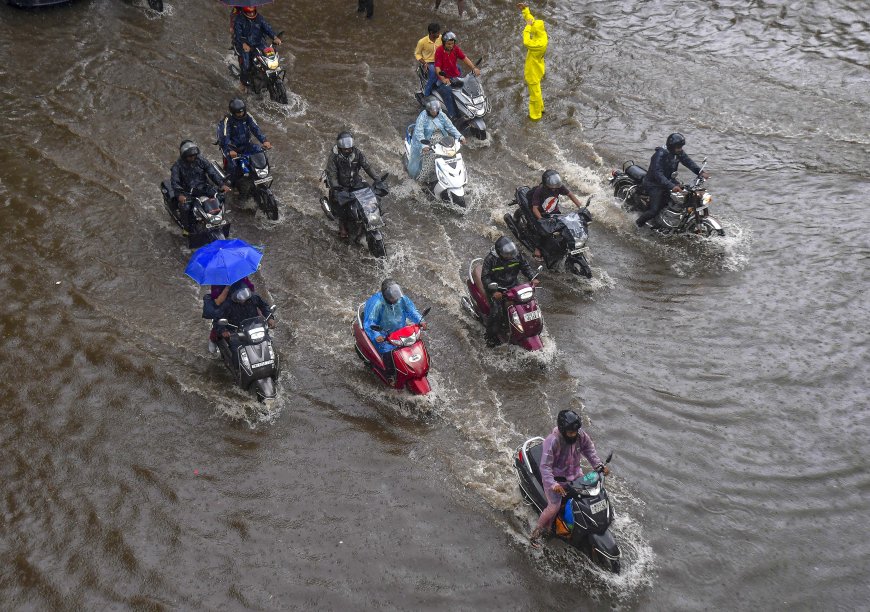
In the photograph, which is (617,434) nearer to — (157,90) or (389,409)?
(389,409)

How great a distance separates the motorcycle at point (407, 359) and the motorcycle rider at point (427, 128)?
5007 millimetres

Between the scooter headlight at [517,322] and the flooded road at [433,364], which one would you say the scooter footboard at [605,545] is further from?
the scooter headlight at [517,322]

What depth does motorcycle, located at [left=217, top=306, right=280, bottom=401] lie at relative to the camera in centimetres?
854

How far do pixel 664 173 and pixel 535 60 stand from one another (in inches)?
183

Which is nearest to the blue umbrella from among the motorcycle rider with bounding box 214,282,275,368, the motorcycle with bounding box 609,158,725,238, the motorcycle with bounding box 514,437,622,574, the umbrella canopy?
the motorcycle rider with bounding box 214,282,275,368

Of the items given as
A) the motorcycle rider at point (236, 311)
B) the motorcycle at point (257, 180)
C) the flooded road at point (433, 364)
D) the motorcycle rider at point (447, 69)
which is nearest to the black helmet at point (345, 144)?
the motorcycle at point (257, 180)

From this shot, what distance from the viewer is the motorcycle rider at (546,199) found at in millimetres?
10945

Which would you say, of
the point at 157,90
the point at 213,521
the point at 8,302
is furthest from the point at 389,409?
the point at 157,90

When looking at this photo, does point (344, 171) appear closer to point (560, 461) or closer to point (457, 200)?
point (457, 200)

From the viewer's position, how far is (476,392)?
368 inches

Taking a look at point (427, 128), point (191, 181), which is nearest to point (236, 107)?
point (191, 181)

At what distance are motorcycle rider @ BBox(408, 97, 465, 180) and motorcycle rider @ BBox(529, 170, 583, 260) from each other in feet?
7.82

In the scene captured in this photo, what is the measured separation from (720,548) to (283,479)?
478cm

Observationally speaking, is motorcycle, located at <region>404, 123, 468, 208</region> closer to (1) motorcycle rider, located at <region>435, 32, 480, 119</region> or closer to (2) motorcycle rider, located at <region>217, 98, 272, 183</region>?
(1) motorcycle rider, located at <region>435, 32, 480, 119</region>
